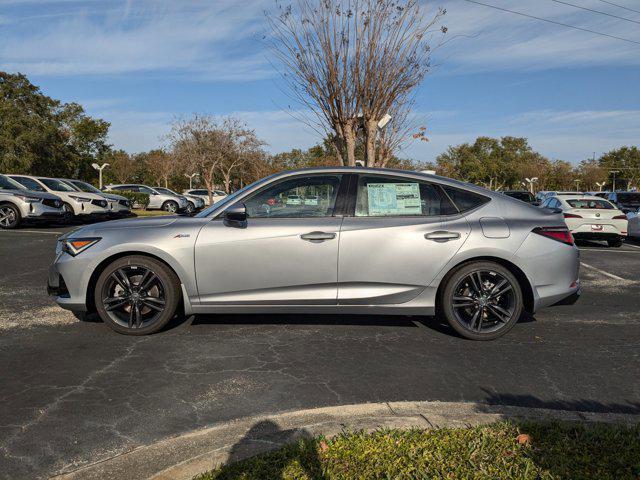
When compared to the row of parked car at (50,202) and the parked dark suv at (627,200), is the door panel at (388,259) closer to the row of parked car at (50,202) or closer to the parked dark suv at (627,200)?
the row of parked car at (50,202)

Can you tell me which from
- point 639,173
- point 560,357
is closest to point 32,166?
point 560,357

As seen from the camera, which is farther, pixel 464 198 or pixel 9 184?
pixel 9 184

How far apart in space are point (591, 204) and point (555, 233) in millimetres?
10540

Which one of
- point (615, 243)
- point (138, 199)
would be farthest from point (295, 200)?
point (138, 199)

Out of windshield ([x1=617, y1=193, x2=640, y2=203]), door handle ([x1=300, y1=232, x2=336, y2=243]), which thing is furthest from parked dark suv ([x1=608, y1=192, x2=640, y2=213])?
door handle ([x1=300, y1=232, x2=336, y2=243])


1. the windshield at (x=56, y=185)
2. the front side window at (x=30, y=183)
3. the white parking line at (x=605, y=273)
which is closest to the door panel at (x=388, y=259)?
the white parking line at (x=605, y=273)

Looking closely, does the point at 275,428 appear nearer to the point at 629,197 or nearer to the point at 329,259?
the point at 329,259

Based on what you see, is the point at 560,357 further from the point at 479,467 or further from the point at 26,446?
the point at 26,446

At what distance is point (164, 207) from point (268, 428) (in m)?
29.8

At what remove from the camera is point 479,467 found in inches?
107

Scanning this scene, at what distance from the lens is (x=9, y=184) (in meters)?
17.2

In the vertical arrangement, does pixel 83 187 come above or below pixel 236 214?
above

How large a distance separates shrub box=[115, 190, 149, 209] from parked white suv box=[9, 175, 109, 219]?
962 cm

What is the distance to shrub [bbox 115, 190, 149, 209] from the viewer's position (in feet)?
95.8
